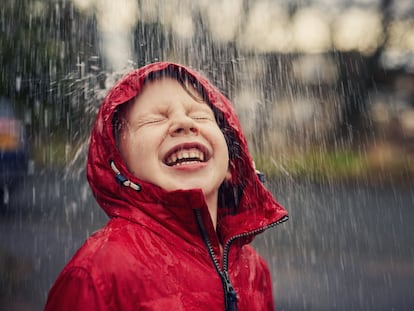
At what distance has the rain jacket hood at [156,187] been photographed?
77.0 inches

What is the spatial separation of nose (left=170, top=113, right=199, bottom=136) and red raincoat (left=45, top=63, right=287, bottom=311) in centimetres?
18

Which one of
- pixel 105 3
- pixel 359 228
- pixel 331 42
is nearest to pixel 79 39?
pixel 105 3

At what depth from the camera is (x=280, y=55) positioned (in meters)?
17.7

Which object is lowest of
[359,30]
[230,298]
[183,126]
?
[230,298]

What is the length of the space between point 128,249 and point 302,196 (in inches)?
549

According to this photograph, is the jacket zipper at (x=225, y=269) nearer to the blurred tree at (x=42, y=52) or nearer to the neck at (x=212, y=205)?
the neck at (x=212, y=205)

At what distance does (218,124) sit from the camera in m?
2.29

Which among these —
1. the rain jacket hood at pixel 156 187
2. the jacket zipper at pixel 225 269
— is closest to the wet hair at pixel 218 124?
the rain jacket hood at pixel 156 187

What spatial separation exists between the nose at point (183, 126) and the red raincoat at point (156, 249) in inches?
7.2

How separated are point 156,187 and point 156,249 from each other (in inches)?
8.2

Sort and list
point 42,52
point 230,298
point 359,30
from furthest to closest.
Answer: point 359,30, point 42,52, point 230,298

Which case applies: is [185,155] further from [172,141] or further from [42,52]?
[42,52]

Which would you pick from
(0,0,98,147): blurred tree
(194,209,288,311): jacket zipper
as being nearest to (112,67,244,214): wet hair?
(194,209,288,311): jacket zipper

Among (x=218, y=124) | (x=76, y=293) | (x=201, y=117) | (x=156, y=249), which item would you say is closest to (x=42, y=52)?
(x=218, y=124)
